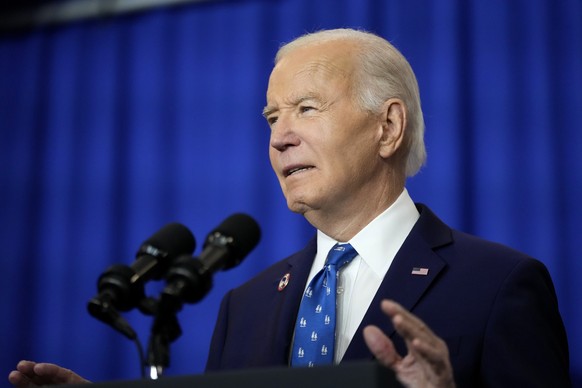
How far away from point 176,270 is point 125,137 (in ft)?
8.96

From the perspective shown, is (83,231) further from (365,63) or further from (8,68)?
(365,63)

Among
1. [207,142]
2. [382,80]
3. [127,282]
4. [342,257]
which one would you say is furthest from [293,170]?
[207,142]

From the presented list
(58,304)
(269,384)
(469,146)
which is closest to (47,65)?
(58,304)

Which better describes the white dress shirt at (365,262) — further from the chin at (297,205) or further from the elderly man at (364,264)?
the chin at (297,205)

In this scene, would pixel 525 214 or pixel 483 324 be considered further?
pixel 525 214

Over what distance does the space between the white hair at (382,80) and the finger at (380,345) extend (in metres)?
1.07

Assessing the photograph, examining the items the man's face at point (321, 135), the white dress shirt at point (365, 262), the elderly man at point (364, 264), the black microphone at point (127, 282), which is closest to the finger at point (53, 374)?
the elderly man at point (364, 264)

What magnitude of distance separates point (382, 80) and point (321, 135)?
0.87 feet

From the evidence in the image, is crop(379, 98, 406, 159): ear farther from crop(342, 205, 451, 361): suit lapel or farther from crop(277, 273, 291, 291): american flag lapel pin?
crop(277, 273, 291, 291): american flag lapel pin

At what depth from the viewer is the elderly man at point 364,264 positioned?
1.94 meters

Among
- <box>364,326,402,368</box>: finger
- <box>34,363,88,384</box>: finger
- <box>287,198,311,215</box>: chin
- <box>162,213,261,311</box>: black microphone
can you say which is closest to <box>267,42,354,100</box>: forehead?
<box>287,198,311,215</box>: chin

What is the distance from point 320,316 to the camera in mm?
2164

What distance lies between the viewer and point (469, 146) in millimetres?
3584

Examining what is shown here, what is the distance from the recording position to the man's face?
90.6 inches
